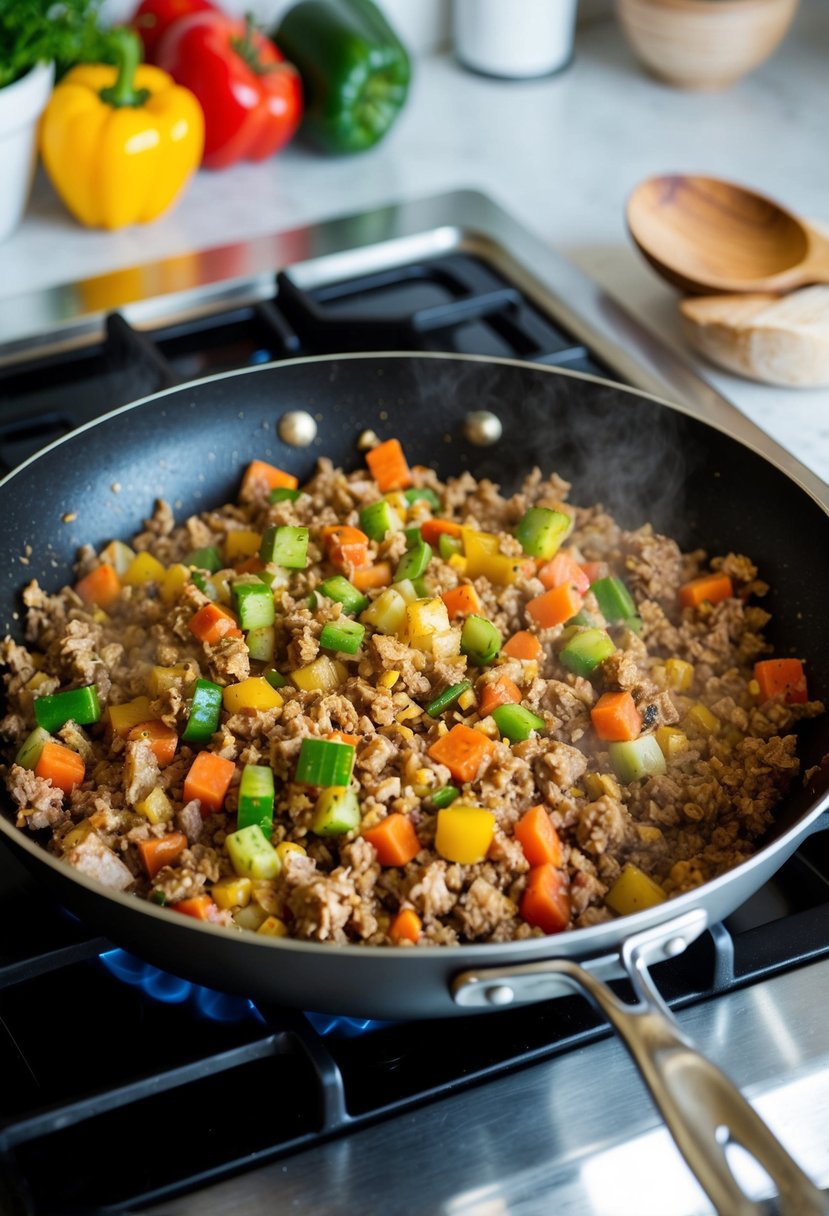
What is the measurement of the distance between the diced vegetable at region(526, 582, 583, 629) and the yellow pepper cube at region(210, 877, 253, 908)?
456 millimetres

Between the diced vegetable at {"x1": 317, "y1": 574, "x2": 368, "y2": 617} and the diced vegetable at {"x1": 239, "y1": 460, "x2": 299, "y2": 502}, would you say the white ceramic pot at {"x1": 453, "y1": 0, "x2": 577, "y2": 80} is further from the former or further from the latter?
the diced vegetable at {"x1": 317, "y1": 574, "x2": 368, "y2": 617}

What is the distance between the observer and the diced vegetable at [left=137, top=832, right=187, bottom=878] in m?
1.12

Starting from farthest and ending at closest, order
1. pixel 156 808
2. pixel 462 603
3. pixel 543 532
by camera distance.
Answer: pixel 543 532 → pixel 462 603 → pixel 156 808

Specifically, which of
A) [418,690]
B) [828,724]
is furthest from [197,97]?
[828,724]

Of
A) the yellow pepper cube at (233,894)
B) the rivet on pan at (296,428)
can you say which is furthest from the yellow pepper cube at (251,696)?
the rivet on pan at (296,428)

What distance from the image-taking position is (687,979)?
3.65ft

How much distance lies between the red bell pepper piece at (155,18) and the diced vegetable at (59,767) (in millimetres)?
1300

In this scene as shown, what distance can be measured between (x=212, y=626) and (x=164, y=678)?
76mm

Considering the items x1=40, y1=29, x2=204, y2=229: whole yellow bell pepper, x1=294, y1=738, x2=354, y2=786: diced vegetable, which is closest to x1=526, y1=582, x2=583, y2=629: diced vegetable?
x1=294, y1=738, x2=354, y2=786: diced vegetable

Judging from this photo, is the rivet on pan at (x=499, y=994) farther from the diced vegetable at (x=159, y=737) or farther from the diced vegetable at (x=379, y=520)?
the diced vegetable at (x=379, y=520)

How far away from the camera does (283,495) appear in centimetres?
154

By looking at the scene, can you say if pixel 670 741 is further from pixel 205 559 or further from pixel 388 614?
pixel 205 559

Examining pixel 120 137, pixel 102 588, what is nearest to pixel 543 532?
pixel 102 588

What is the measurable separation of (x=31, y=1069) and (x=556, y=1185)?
430mm
